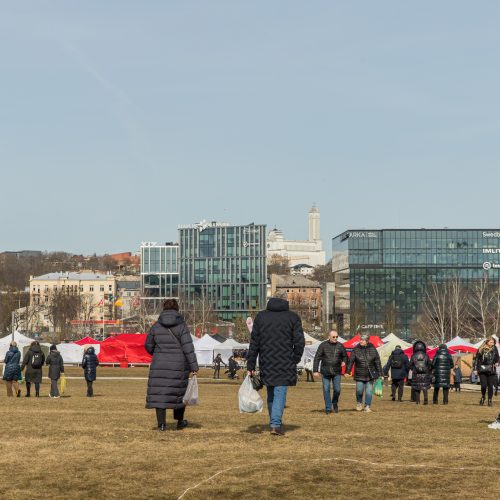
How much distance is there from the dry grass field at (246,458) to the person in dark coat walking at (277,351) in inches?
21.7

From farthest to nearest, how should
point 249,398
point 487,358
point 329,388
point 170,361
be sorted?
1. point 487,358
2. point 329,388
3. point 249,398
4. point 170,361

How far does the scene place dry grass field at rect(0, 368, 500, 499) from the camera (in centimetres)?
1063

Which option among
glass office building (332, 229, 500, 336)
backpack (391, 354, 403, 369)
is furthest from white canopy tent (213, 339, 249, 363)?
glass office building (332, 229, 500, 336)

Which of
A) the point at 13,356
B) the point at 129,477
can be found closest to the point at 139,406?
the point at 13,356

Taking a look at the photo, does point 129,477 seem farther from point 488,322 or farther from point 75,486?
point 488,322

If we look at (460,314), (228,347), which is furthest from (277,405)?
(460,314)

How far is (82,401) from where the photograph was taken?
27.5m

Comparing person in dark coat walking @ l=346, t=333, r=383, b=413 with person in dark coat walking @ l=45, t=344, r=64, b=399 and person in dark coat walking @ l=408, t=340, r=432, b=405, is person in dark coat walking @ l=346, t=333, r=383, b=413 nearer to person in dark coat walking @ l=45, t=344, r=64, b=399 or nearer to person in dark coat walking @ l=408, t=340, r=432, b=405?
person in dark coat walking @ l=408, t=340, r=432, b=405

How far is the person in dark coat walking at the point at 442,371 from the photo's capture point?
27703 mm

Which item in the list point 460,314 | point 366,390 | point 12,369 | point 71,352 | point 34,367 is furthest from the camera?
point 460,314

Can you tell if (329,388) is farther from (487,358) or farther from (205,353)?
(205,353)

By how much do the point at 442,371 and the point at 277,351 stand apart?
43.0ft

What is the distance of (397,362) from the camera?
101 ft

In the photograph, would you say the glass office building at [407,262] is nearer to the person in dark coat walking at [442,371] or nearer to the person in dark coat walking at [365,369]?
the person in dark coat walking at [442,371]
